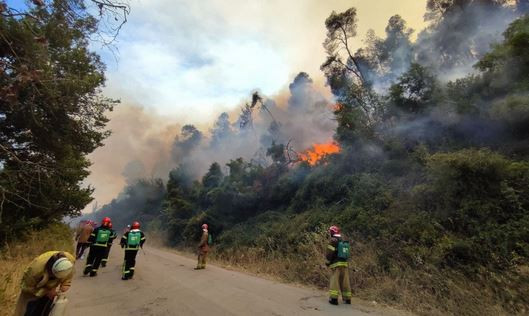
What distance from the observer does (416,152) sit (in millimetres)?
18547

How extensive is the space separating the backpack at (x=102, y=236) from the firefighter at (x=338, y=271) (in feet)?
25.8

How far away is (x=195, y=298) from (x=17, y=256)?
6.96 metres

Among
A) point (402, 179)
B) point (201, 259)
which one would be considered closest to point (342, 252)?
point (201, 259)

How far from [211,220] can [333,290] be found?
23.5 metres

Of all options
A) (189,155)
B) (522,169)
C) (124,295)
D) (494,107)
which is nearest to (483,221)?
(522,169)

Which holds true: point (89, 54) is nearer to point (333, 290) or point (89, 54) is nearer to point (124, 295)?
point (124, 295)

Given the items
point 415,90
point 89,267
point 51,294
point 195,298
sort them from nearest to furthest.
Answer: point 51,294 → point 195,298 → point 89,267 → point 415,90

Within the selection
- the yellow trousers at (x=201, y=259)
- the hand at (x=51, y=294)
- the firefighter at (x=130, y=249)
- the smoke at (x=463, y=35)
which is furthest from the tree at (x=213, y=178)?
the hand at (x=51, y=294)

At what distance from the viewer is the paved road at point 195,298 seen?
6645 millimetres

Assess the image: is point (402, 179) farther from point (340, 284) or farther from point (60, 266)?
point (60, 266)

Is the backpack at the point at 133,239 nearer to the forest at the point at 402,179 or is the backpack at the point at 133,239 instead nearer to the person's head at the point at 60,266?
the forest at the point at 402,179

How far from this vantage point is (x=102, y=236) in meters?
11.7

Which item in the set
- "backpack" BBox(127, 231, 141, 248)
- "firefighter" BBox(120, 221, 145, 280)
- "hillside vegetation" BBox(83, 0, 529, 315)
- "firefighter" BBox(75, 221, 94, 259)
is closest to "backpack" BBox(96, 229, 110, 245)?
"firefighter" BBox(120, 221, 145, 280)

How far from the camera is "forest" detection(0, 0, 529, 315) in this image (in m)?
9.11
